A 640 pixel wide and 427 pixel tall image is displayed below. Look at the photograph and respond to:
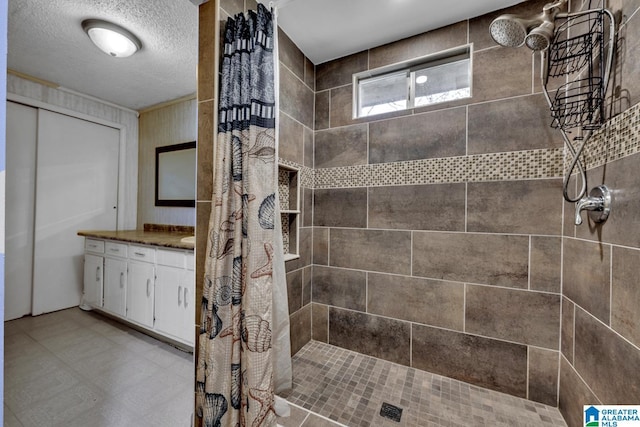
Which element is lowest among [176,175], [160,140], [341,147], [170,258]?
[170,258]

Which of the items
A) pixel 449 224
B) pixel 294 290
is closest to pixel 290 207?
pixel 294 290

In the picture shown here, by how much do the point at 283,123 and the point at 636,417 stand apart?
2.01 metres

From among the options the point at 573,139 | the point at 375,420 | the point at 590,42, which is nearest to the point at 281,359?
the point at 375,420

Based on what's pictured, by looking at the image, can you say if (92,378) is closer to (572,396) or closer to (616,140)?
(572,396)

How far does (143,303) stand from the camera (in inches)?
82.5

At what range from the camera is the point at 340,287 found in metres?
1.92

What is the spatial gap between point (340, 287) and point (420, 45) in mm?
1790

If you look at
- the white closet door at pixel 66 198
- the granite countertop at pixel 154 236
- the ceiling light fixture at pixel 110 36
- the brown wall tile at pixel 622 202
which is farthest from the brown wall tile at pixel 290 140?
the white closet door at pixel 66 198

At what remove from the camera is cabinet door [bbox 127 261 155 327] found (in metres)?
2.06

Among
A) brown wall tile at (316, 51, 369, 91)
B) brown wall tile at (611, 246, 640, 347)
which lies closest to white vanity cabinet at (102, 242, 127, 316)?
brown wall tile at (316, 51, 369, 91)

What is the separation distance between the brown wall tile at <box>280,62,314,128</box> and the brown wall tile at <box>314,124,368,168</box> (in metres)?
0.17

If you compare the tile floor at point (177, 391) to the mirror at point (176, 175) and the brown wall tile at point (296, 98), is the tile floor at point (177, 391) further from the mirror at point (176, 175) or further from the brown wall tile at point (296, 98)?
the brown wall tile at point (296, 98)

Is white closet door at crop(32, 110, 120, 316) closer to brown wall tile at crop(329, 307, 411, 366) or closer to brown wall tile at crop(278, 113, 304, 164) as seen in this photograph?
brown wall tile at crop(278, 113, 304, 164)

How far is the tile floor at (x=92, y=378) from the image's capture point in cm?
133
